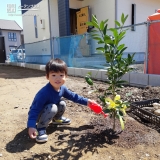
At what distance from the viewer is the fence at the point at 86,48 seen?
4.45m

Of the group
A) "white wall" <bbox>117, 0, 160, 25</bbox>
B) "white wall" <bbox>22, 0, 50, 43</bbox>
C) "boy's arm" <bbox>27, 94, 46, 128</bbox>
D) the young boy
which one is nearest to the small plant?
the young boy

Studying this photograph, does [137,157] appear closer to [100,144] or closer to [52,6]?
[100,144]

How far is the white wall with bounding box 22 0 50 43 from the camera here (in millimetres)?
9946

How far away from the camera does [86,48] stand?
604cm

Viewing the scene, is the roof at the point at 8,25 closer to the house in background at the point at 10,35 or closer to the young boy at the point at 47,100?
the house in background at the point at 10,35

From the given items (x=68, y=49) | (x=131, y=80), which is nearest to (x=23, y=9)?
(x=68, y=49)

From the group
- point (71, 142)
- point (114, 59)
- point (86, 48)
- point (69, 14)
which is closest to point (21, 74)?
point (86, 48)

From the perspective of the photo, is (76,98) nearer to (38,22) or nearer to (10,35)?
(38,22)

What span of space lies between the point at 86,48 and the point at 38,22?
6.26 m

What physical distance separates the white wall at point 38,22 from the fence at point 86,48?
1446mm

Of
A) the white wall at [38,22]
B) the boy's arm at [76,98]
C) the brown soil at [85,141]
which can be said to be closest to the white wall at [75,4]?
the white wall at [38,22]

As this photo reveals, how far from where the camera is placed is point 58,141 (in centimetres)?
195

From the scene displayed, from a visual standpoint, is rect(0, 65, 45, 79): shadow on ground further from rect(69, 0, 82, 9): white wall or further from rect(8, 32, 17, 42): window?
rect(8, 32, 17, 42): window

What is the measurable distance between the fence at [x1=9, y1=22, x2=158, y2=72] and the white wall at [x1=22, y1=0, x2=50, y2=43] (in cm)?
145
